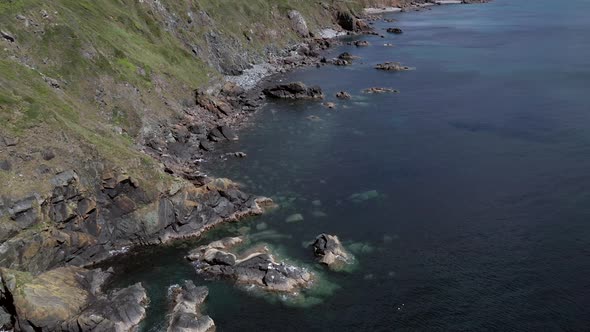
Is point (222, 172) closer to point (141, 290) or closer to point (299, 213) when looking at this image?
point (299, 213)

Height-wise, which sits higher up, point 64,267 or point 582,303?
point 64,267

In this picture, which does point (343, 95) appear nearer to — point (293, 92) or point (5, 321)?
point (293, 92)

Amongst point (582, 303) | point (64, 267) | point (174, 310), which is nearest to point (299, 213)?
point (174, 310)

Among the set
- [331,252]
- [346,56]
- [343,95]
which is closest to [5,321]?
[331,252]

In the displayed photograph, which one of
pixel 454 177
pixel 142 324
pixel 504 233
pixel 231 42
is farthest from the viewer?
pixel 231 42

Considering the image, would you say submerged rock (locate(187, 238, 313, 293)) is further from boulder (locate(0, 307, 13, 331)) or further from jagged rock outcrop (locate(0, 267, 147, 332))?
boulder (locate(0, 307, 13, 331))

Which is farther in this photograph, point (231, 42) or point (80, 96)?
point (231, 42)
